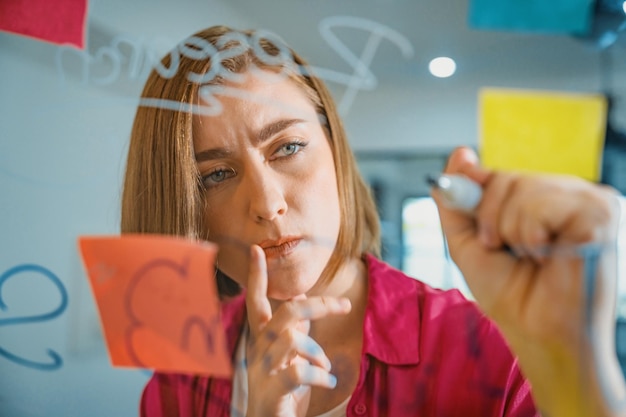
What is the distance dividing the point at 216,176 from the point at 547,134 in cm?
26

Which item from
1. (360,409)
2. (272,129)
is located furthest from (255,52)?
(360,409)

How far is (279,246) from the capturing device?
1.64 feet

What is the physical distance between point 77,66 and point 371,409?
406 millimetres

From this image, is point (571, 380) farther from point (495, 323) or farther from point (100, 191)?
point (100, 191)

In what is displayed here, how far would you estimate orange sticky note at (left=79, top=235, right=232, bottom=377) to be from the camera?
49 centimetres

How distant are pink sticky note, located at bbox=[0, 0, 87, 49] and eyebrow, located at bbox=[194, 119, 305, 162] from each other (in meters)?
0.19

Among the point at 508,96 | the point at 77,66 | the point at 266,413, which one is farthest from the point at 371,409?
the point at 77,66

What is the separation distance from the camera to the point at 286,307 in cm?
50

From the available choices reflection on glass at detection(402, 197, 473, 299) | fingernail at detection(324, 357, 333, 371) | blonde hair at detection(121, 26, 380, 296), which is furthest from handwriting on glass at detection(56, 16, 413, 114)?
fingernail at detection(324, 357, 333, 371)

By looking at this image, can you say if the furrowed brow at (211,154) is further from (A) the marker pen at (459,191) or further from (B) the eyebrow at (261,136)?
(A) the marker pen at (459,191)

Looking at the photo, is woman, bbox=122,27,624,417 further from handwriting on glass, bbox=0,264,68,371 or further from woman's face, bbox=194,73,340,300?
handwriting on glass, bbox=0,264,68,371

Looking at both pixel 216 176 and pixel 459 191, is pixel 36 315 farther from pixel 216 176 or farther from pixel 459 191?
pixel 459 191

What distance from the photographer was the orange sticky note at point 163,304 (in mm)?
491

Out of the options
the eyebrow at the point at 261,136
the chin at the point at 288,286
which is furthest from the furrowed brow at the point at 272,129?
the chin at the point at 288,286
